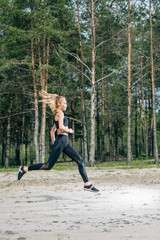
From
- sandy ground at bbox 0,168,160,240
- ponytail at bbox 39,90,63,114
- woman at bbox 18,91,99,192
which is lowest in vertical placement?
sandy ground at bbox 0,168,160,240

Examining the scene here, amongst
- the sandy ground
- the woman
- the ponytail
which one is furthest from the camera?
the ponytail

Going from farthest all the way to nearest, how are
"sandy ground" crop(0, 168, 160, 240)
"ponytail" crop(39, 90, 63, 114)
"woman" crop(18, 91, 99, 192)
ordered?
"ponytail" crop(39, 90, 63, 114) → "woman" crop(18, 91, 99, 192) → "sandy ground" crop(0, 168, 160, 240)

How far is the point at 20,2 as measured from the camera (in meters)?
25.5

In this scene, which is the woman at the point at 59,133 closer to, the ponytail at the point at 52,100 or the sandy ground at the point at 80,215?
the ponytail at the point at 52,100

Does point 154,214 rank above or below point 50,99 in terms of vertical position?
below

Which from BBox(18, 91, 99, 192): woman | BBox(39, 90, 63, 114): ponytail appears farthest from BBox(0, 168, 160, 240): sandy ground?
BBox(39, 90, 63, 114): ponytail

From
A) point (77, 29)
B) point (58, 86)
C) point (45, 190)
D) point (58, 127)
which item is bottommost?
point (45, 190)

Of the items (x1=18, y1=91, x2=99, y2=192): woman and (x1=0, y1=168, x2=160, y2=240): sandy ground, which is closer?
(x1=0, y1=168, x2=160, y2=240): sandy ground

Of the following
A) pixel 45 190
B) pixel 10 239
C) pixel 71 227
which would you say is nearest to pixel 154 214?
pixel 71 227

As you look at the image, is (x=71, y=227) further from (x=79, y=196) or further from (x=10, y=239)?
(x=79, y=196)

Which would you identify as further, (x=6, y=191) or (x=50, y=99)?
(x=6, y=191)

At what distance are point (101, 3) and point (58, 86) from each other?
6829mm

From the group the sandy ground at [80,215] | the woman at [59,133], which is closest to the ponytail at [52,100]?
the woman at [59,133]

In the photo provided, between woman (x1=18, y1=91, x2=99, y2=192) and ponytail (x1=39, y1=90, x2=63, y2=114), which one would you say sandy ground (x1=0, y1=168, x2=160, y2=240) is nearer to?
woman (x1=18, y1=91, x2=99, y2=192)
